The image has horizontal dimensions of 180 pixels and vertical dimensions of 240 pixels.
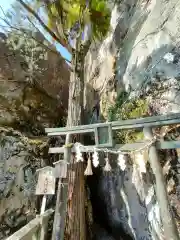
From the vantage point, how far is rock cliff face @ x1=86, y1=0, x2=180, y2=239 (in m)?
3.76

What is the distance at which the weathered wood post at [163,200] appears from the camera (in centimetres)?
256

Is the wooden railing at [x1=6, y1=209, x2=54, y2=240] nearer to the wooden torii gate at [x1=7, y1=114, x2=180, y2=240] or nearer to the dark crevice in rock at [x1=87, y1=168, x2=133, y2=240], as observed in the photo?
the wooden torii gate at [x1=7, y1=114, x2=180, y2=240]

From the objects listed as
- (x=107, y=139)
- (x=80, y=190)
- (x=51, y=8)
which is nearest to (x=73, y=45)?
(x=51, y=8)

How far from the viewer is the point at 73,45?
19.3 feet

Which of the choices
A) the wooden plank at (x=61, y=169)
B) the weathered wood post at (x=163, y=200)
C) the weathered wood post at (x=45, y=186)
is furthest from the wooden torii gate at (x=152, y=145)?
the weathered wood post at (x=45, y=186)

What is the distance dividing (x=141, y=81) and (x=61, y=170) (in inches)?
106

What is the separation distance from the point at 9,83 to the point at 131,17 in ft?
15.2

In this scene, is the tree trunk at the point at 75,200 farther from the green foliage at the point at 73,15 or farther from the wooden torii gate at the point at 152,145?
the green foliage at the point at 73,15

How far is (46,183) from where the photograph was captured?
3500mm

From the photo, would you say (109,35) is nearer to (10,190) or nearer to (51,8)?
(51,8)

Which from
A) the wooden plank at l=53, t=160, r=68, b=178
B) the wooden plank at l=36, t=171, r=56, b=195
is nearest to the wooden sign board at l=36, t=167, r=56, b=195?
the wooden plank at l=36, t=171, r=56, b=195

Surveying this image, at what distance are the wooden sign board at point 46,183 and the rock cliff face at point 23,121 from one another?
1823 mm

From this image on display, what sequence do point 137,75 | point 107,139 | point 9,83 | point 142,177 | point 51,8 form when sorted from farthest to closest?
1. point 9,83
2. point 51,8
3. point 137,75
4. point 142,177
5. point 107,139

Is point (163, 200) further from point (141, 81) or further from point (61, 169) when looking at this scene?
point (141, 81)
